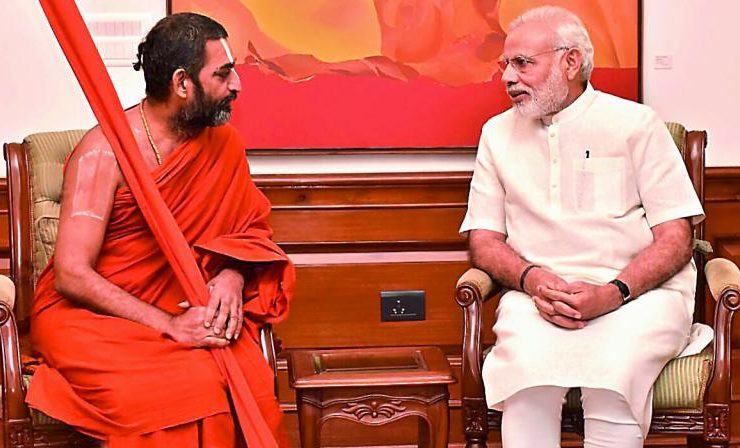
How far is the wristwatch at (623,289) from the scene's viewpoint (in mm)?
3201

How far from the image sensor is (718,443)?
3.16 m

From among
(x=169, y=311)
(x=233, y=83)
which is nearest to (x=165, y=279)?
(x=169, y=311)

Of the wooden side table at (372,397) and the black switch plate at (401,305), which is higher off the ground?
the black switch plate at (401,305)

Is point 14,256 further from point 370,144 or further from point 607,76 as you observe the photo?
point 607,76

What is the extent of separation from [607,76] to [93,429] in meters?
2.08

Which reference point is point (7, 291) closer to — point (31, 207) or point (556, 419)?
point (31, 207)

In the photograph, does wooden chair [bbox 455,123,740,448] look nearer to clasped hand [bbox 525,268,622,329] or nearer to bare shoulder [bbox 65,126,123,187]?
clasped hand [bbox 525,268,622,329]

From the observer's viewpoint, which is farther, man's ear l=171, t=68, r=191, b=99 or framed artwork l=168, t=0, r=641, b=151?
framed artwork l=168, t=0, r=641, b=151

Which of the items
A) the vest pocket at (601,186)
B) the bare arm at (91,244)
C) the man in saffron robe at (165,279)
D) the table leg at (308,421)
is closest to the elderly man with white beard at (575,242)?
the vest pocket at (601,186)

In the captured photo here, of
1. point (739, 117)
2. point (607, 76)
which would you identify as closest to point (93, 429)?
point (607, 76)

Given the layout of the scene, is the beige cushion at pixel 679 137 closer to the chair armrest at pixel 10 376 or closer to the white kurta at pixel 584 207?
the white kurta at pixel 584 207

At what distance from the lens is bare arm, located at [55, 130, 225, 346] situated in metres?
3.09

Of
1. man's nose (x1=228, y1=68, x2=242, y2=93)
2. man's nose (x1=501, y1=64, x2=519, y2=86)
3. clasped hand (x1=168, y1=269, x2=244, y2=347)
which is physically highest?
man's nose (x1=501, y1=64, x2=519, y2=86)

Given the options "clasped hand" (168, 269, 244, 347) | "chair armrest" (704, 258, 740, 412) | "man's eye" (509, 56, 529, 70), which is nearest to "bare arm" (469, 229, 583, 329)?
"chair armrest" (704, 258, 740, 412)
